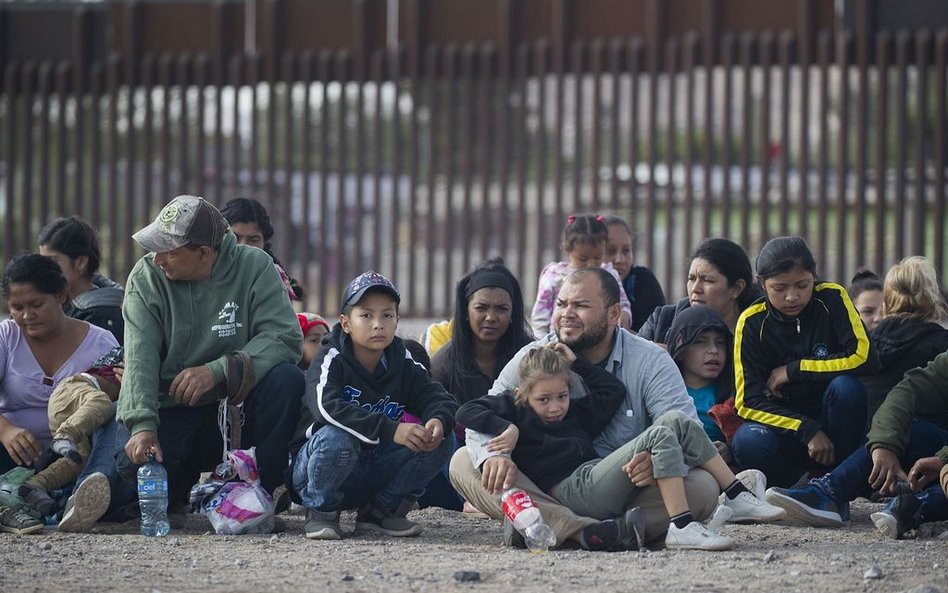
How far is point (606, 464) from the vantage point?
6168 millimetres

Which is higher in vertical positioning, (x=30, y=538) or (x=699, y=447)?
(x=699, y=447)

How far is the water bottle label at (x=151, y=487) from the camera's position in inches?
255

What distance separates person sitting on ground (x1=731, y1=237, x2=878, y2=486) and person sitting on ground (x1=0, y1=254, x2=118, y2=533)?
3132 millimetres

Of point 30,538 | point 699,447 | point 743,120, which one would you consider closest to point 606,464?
point 699,447

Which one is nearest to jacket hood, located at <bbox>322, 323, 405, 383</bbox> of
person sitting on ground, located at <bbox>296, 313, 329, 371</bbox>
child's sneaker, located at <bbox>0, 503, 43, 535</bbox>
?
person sitting on ground, located at <bbox>296, 313, 329, 371</bbox>

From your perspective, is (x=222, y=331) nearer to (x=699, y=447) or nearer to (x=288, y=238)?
(x=699, y=447)

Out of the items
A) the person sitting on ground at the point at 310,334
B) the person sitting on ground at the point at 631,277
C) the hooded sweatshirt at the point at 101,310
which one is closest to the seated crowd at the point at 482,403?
the hooded sweatshirt at the point at 101,310

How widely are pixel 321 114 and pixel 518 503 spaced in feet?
26.2

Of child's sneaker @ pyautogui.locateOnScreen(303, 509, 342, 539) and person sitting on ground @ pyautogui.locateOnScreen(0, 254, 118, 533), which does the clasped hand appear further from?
person sitting on ground @ pyautogui.locateOnScreen(0, 254, 118, 533)

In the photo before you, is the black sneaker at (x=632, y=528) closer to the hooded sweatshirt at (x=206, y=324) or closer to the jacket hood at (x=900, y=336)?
the hooded sweatshirt at (x=206, y=324)

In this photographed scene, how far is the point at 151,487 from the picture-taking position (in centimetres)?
647

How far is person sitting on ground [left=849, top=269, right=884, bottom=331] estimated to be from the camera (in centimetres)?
862

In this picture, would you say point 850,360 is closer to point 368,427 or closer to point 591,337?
point 591,337

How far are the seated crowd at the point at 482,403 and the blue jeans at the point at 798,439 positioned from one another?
12mm
